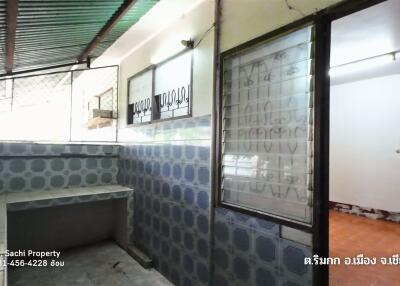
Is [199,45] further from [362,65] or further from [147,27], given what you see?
[362,65]

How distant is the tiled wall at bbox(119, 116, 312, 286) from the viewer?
149cm

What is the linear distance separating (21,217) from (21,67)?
1.62 metres

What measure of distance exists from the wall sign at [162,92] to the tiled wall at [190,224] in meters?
0.15

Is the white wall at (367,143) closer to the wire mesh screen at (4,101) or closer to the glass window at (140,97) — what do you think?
the glass window at (140,97)

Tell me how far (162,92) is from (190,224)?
1.34 m

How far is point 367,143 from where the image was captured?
4266 millimetres

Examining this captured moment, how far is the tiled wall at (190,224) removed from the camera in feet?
4.90

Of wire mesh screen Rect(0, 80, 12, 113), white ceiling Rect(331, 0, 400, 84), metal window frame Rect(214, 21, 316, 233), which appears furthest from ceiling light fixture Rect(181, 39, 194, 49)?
wire mesh screen Rect(0, 80, 12, 113)

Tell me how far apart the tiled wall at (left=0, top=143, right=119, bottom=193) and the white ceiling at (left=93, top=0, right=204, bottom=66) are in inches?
46.6

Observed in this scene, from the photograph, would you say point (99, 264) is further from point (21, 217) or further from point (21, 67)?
point (21, 67)

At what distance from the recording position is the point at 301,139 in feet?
4.51

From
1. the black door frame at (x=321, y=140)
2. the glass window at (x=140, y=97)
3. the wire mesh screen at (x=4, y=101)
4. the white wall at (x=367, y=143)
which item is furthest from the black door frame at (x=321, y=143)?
the wire mesh screen at (x=4, y=101)

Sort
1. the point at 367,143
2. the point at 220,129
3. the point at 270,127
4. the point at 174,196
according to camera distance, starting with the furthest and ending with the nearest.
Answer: the point at 367,143
the point at 174,196
the point at 220,129
the point at 270,127

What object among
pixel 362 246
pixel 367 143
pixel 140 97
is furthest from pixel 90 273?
pixel 367 143
